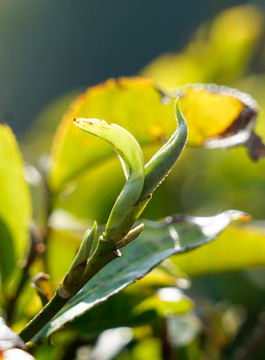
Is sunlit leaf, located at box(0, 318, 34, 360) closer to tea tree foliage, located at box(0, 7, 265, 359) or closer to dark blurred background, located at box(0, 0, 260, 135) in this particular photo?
tea tree foliage, located at box(0, 7, 265, 359)

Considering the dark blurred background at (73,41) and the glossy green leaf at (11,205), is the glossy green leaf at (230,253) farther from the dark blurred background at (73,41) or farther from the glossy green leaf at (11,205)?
the dark blurred background at (73,41)

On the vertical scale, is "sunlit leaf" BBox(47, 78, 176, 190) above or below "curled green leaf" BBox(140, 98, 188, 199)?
below

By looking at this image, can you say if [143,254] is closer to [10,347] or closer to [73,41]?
[10,347]

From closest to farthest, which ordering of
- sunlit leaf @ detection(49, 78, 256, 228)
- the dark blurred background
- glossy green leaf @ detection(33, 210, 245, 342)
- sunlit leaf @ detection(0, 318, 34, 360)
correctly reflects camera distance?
sunlit leaf @ detection(0, 318, 34, 360), glossy green leaf @ detection(33, 210, 245, 342), sunlit leaf @ detection(49, 78, 256, 228), the dark blurred background

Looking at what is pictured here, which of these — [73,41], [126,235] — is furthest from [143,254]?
[73,41]

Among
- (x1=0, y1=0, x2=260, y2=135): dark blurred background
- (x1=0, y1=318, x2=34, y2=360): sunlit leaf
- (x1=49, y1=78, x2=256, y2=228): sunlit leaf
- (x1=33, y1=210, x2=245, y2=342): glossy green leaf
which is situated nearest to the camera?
(x1=0, y1=318, x2=34, y2=360): sunlit leaf

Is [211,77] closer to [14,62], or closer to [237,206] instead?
[237,206]

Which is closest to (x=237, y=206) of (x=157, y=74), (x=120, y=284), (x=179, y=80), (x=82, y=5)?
(x=179, y=80)

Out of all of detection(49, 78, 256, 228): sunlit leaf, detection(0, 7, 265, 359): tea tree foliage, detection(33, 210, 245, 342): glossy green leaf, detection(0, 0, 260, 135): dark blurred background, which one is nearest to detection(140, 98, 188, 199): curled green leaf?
detection(0, 7, 265, 359): tea tree foliage
